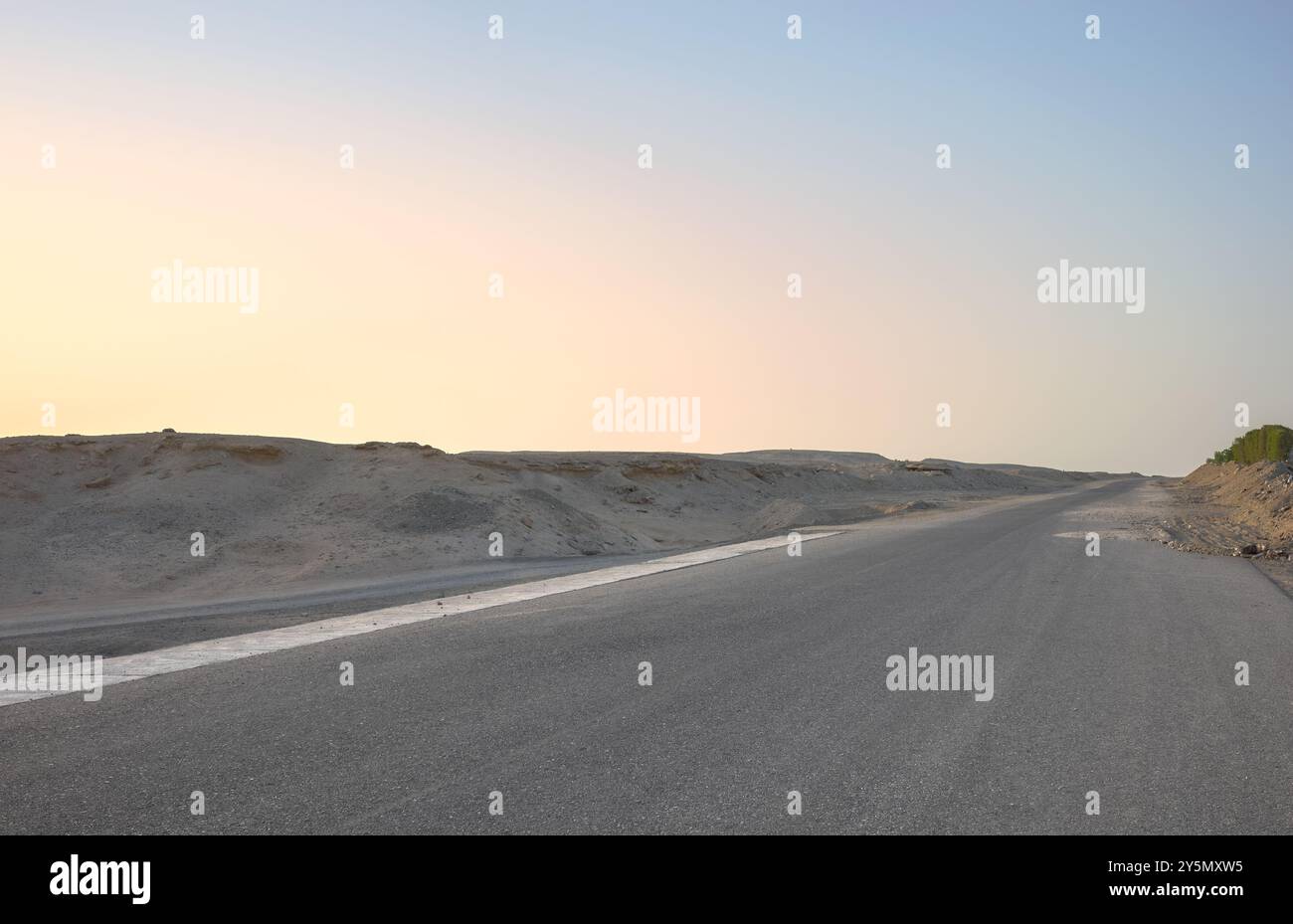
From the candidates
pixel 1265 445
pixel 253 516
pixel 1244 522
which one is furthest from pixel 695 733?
pixel 1265 445

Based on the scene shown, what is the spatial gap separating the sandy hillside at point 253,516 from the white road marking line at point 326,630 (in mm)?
10122

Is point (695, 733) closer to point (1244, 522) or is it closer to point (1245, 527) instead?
point (1245, 527)

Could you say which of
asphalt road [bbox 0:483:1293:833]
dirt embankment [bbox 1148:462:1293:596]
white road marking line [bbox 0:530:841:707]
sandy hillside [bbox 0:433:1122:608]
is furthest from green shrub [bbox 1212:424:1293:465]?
asphalt road [bbox 0:483:1293:833]

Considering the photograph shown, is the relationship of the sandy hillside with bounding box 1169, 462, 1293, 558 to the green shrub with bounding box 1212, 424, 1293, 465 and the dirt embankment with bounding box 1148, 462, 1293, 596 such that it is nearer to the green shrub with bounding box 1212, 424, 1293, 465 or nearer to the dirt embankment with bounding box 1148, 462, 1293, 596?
the dirt embankment with bounding box 1148, 462, 1293, 596

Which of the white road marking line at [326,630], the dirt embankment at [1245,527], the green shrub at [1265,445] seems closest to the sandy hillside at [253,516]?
the white road marking line at [326,630]

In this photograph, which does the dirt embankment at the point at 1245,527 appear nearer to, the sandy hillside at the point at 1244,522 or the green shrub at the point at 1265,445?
the sandy hillside at the point at 1244,522

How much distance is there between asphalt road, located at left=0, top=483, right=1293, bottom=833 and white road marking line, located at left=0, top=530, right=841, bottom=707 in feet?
1.78

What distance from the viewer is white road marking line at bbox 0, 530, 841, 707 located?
32.7 feet

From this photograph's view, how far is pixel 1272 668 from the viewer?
9.51 meters

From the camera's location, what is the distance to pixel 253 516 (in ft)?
120

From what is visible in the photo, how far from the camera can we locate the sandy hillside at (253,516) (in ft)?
98.5

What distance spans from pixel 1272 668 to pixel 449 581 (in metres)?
16.0
